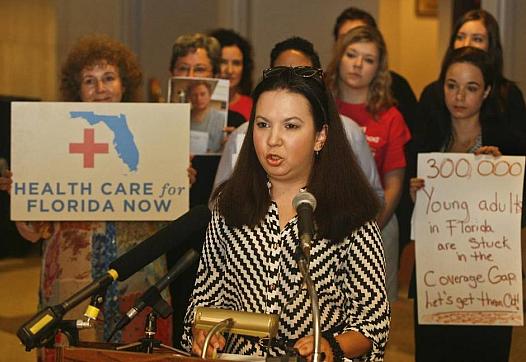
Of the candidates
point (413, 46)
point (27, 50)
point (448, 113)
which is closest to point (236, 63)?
point (448, 113)

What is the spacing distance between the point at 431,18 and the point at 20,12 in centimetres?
634

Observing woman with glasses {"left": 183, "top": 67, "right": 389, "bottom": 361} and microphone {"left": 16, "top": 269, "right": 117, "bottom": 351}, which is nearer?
microphone {"left": 16, "top": 269, "right": 117, "bottom": 351}

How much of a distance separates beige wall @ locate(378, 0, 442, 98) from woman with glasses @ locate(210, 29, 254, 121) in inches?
311

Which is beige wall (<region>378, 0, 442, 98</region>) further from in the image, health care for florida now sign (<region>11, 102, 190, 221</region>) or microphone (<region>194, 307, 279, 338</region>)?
microphone (<region>194, 307, 279, 338</region>)

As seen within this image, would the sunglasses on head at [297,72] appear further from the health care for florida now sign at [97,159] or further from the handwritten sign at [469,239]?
the handwritten sign at [469,239]

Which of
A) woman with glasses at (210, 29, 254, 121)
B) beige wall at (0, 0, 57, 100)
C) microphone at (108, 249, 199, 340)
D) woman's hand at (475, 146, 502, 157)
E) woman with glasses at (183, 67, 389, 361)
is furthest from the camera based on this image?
beige wall at (0, 0, 57, 100)

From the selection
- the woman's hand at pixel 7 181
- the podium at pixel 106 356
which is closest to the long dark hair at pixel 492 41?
the woman's hand at pixel 7 181

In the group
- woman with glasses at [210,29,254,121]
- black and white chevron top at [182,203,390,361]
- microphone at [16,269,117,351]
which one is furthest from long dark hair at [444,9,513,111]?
microphone at [16,269,117,351]

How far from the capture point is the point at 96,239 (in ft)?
14.3

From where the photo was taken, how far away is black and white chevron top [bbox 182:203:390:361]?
2820 mm

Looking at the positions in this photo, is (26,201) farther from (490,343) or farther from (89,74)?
(490,343)

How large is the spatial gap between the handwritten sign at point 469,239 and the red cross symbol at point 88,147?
4.33 feet

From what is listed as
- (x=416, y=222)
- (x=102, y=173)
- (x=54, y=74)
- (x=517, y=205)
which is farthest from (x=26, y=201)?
(x=54, y=74)

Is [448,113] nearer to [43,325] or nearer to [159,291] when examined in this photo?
[159,291]
